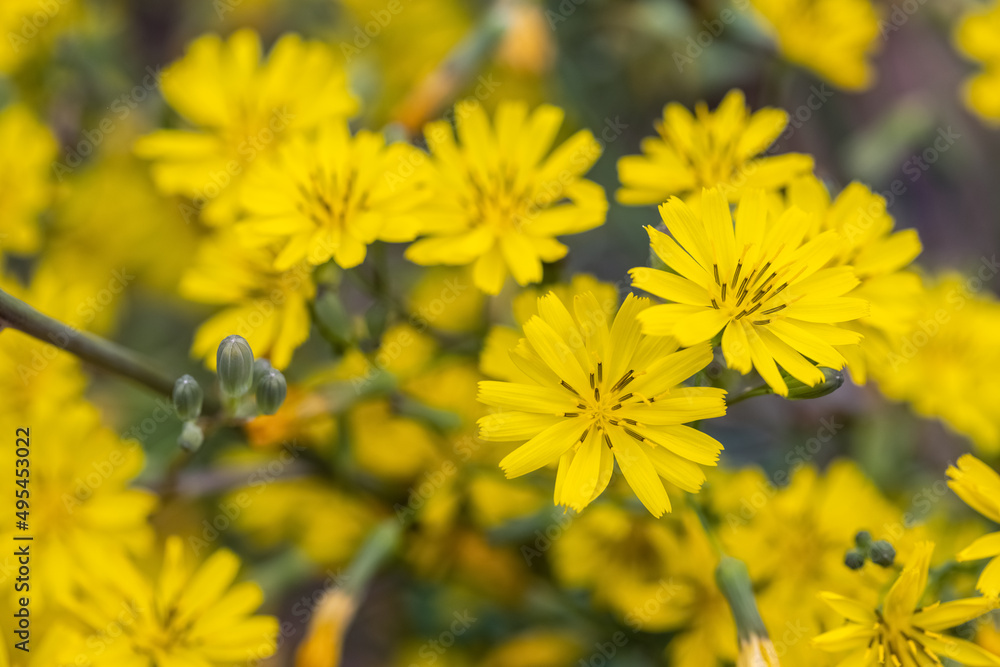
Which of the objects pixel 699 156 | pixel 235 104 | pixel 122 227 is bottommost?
pixel 699 156

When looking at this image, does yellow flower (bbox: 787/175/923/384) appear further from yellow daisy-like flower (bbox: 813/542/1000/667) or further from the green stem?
the green stem

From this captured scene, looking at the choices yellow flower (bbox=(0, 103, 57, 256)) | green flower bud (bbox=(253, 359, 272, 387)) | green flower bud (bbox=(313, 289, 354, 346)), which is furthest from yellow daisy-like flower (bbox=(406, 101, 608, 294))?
yellow flower (bbox=(0, 103, 57, 256))

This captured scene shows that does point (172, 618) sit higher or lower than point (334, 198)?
lower

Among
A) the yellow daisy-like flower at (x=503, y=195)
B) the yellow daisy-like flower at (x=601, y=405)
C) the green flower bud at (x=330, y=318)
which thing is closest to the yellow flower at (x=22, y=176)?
the green flower bud at (x=330, y=318)

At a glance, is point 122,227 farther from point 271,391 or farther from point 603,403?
point 603,403

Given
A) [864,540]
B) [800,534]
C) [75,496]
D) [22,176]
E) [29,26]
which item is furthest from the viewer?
[29,26]

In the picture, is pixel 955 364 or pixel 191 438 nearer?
pixel 191 438

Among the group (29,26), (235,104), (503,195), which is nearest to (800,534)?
(503,195)
